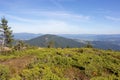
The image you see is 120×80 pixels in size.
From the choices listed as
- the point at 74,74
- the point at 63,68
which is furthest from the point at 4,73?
the point at 74,74

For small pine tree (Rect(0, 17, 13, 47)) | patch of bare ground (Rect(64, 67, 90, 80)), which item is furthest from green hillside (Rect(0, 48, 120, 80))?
small pine tree (Rect(0, 17, 13, 47))

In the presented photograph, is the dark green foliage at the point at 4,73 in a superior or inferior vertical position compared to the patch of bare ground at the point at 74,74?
superior

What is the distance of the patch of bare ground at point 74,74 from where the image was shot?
11707 millimetres

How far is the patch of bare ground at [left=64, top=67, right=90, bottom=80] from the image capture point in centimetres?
1171

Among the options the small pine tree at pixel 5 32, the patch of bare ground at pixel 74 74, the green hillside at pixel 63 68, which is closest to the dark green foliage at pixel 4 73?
Result: the green hillside at pixel 63 68

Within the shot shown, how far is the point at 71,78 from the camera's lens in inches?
457

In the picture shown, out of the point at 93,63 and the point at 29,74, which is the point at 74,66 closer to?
the point at 93,63

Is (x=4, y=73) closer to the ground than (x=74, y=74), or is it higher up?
higher up

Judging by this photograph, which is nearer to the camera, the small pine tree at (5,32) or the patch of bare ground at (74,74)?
the patch of bare ground at (74,74)

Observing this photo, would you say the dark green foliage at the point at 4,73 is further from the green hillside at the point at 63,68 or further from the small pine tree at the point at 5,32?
the small pine tree at the point at 5,32

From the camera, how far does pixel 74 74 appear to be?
39.9 ft

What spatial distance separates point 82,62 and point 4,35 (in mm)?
68848

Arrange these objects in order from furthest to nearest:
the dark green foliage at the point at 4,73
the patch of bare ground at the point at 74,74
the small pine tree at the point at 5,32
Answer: the small pine tree at the point at 5,32 < the patch of bare ground at the point at 74,74 < the dark green foliage at the point at 4,73

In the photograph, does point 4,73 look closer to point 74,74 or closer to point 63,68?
point 63,68
